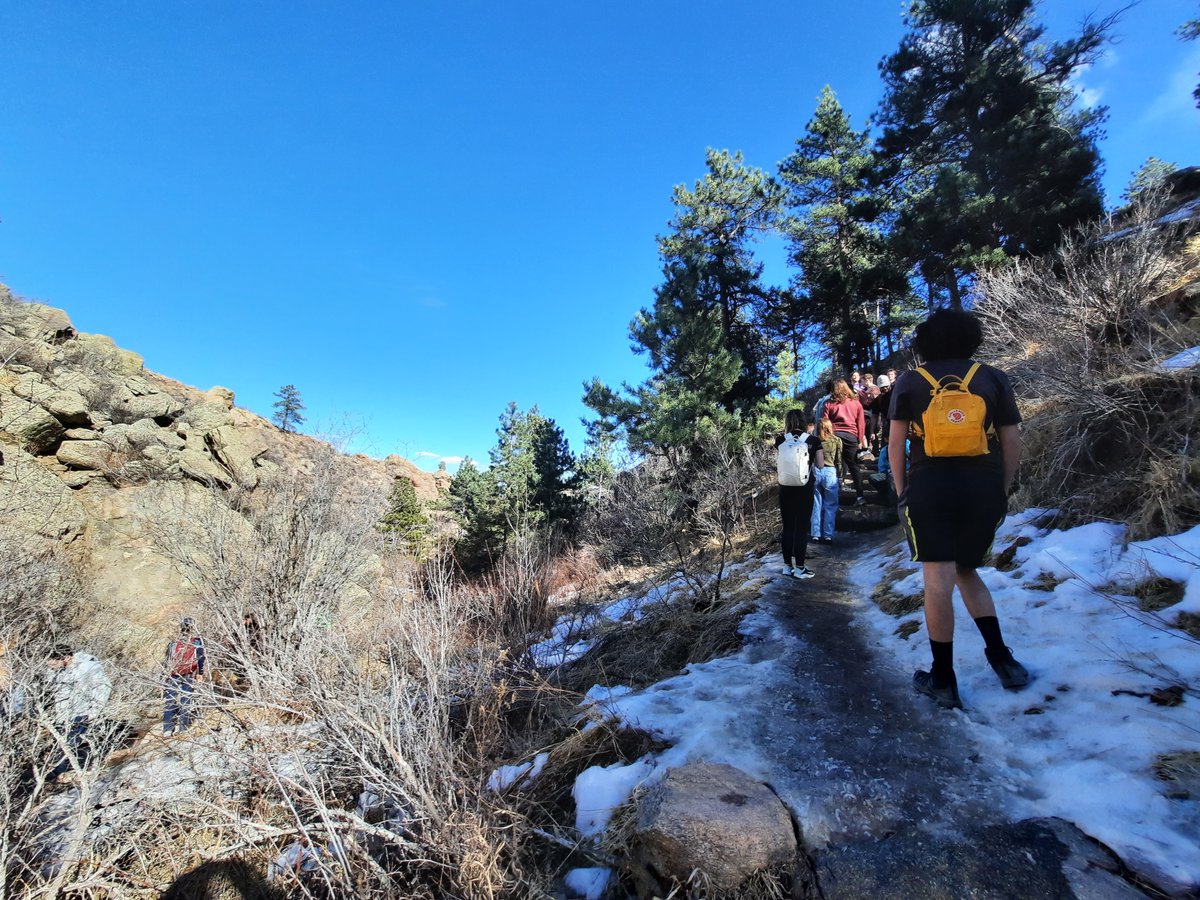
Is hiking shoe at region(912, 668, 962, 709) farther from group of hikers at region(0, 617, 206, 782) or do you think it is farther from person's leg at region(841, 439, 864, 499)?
person's leg at region(841, 439, 864, 499)

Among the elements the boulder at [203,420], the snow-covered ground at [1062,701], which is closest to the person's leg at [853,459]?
the snow-covered ground at [1062,701]

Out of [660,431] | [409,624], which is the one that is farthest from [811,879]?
[660,431]

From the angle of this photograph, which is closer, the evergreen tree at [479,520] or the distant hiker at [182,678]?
the distant hiker at [182,678]

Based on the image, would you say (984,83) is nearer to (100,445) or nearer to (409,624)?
(409,624)

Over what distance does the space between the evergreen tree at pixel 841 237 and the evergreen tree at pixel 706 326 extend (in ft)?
6.80

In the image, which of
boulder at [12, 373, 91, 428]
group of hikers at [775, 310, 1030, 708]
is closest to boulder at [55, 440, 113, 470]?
boulder at [12, 373, 91, 428]

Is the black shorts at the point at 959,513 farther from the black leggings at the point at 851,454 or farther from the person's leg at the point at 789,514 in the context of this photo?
the black leggings at the point at 851,454

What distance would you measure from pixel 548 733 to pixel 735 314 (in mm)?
15442

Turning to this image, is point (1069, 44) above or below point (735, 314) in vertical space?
above

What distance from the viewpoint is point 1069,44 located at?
13.4 m

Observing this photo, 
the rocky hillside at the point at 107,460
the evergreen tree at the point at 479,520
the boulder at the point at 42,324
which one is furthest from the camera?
the evergreen tree at the point at 479,520

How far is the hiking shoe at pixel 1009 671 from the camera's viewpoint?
2.27 metres

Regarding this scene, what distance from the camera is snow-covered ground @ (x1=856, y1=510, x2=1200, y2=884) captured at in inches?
59.1

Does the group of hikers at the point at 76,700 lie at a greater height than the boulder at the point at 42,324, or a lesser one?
lesser
